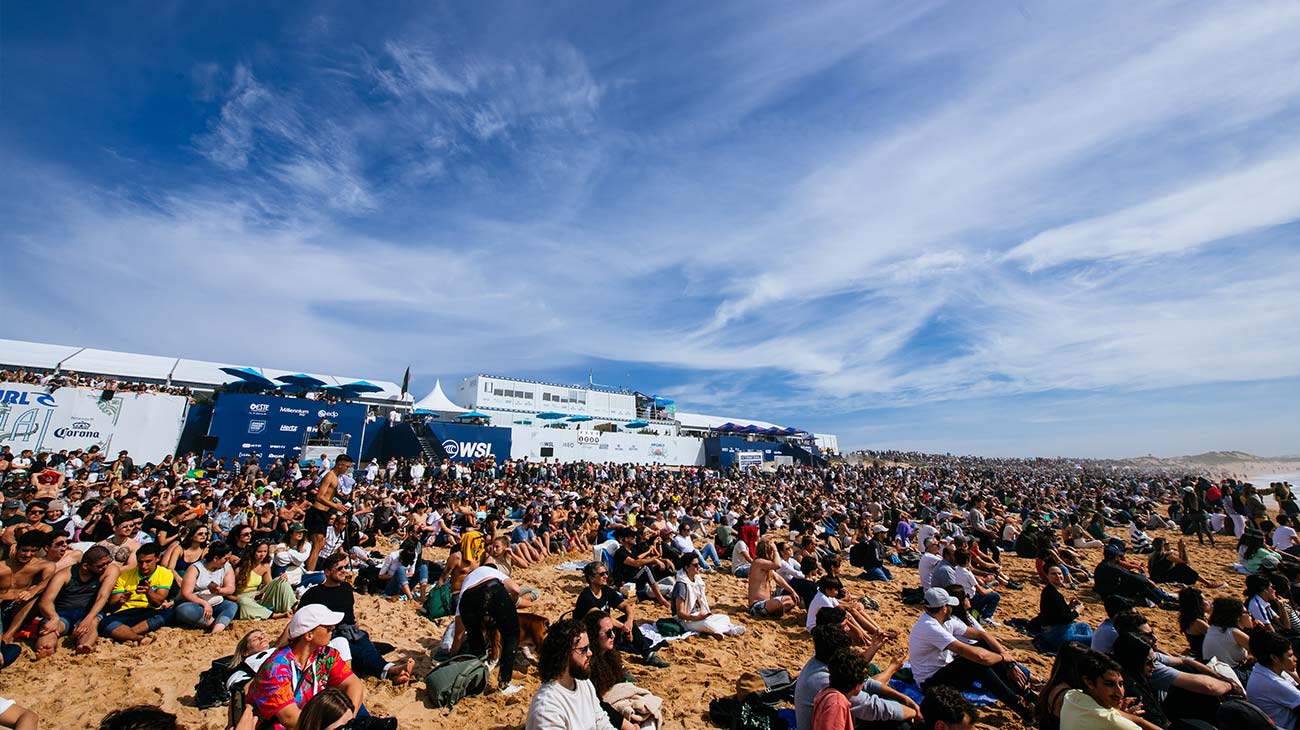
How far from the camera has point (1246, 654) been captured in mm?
4531

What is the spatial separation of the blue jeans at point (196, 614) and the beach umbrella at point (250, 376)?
21797mm

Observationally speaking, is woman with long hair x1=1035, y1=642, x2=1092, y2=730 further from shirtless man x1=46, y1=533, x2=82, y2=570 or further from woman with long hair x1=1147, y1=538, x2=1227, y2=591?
woman with long hair x1=1147, y1=538, x2=1227, y2=591

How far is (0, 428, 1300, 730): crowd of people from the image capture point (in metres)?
3.22

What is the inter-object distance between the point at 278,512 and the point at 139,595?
483cm

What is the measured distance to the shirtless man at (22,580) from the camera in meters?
4.58

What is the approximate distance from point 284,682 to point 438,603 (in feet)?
12.5

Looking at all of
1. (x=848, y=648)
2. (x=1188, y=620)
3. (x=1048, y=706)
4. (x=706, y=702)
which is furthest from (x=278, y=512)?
(x=1188, y=620)

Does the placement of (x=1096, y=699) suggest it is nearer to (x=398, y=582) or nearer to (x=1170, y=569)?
(x=398, y=582)

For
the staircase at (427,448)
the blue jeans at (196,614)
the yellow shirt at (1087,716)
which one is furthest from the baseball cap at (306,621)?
the staircase at (427,448)

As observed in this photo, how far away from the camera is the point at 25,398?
57.4 ft

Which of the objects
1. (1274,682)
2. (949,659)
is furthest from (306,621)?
(1274,682)

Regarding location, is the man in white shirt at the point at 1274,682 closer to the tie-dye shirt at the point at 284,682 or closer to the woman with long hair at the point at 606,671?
the woman with long hair at the point at 606,671

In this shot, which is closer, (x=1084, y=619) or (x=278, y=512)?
(x=1084, y=619)

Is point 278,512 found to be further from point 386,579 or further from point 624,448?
point 624,448
